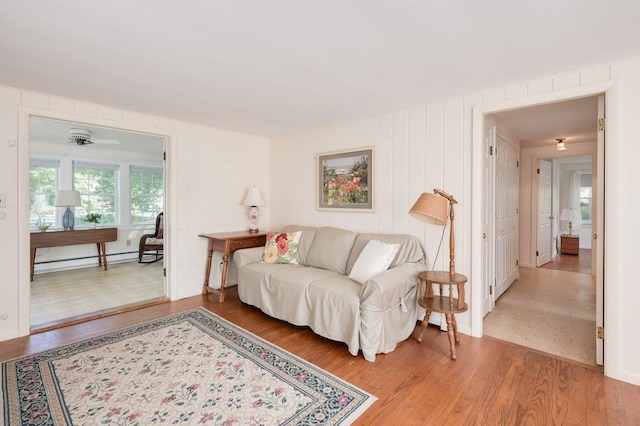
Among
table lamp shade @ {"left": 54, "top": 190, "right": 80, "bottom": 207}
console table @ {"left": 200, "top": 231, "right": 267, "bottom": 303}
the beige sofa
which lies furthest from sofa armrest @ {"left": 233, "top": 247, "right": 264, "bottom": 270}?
table lamp shade @ {"left": 54, "top": 190, "right": 80, "bottom": 207}

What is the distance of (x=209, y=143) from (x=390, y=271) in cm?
283

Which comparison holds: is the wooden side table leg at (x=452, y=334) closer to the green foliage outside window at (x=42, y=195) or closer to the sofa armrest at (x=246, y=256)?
the sofa armrest at (x=246, y=256)

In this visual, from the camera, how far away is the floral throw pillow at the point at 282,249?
360 cm

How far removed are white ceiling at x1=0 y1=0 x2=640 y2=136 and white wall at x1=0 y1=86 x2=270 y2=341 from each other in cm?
26

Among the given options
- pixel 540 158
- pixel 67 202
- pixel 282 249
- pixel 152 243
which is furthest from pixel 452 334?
pixel 67 202

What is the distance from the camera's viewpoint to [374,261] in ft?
9.09

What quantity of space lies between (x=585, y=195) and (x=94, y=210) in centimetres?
1110

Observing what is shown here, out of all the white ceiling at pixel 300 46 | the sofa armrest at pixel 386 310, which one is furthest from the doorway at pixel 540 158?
the white ceiling at pixel 300 46

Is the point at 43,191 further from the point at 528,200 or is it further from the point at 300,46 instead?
the point at 528,200

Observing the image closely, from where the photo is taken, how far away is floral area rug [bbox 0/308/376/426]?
1.75m

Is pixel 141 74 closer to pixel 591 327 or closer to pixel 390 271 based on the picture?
pixel 390 271

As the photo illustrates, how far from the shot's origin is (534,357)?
7.88 ft

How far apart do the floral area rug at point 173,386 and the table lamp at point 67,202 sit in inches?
133

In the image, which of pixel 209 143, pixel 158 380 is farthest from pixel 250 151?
pixel 158 380
